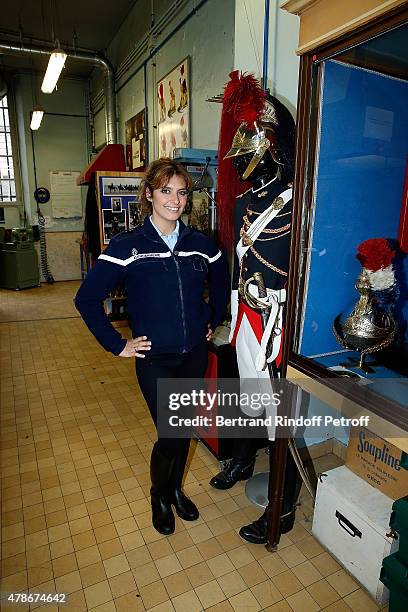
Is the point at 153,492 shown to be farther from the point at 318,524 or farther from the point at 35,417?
the point at 35,417

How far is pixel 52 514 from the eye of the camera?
1938mm

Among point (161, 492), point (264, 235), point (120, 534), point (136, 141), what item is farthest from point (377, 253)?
point (136, 141)

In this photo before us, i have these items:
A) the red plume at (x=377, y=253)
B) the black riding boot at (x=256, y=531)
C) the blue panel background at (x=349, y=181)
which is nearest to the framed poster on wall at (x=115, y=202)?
the blue panel background at (x=349, y=181)

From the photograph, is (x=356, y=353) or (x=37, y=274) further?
(x=37, y=274)

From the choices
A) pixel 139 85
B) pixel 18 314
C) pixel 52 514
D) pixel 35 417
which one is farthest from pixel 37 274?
pixel 52 514

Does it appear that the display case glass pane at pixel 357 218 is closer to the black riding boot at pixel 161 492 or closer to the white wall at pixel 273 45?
the white wall at pixel 273 45

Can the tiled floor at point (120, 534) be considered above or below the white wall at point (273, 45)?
below

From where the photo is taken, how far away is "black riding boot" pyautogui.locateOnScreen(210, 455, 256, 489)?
6.98 feet

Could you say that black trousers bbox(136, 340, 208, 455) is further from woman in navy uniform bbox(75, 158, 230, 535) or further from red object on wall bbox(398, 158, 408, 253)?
red object on wall bbox(398, 158, 408, 253)

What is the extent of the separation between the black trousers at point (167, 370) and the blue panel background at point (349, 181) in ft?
1.57

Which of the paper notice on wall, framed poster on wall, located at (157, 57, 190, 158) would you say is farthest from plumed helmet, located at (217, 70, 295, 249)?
the paper notice on wall

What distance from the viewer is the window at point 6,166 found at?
25.8 ft

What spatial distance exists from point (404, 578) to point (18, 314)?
5281mm

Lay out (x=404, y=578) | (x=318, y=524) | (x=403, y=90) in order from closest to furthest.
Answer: (x=404, y=578) → (x=403, y=90) → (x=318, y=524)
